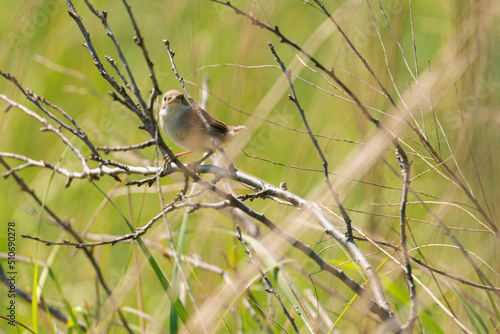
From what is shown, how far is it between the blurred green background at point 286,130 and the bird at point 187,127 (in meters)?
0.16

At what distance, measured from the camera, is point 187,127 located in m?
3.57

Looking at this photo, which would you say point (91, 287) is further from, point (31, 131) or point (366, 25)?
point (366, 25)

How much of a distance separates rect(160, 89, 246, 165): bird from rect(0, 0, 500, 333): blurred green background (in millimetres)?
158

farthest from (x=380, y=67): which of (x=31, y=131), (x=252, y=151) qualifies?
(x=31, y=131)

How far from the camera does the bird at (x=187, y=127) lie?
346 cm

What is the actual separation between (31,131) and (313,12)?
10.5 feet

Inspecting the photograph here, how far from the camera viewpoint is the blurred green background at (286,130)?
2152 millimetres

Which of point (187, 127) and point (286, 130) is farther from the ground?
point (286, 130)

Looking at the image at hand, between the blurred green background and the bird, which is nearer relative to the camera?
the blurred green background

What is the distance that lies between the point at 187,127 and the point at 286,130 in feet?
5.96

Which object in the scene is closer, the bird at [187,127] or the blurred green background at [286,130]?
the blurred green background at [286,130]

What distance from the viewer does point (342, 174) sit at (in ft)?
6.73

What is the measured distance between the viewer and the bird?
3463 millimetres

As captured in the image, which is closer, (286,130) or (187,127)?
(187,127)
